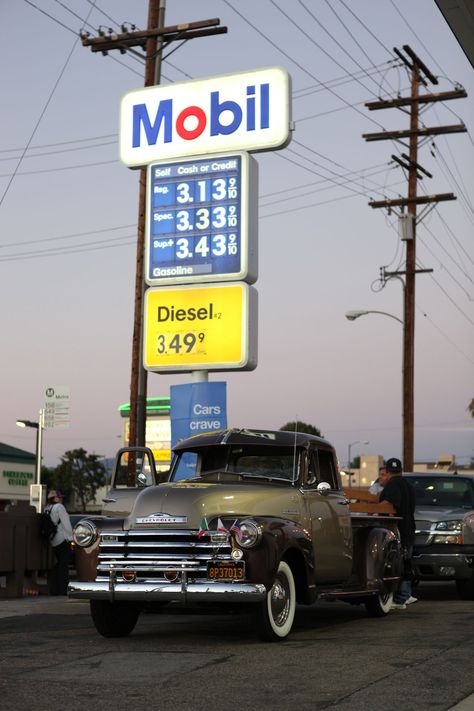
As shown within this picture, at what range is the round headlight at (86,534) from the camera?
1190 cm

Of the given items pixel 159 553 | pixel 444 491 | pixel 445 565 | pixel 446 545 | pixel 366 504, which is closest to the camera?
pixel 159 553

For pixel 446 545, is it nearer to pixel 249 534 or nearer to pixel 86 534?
pixel 249 534

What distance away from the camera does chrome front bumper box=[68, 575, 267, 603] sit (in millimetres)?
10969

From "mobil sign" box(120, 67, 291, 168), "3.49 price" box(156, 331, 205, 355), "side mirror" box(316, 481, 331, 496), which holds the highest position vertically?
"mobil sign" box(120, 67, 291, 168)

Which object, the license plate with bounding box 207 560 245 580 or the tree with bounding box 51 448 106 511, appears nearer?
the license plate with bounding box 207 560 245 580

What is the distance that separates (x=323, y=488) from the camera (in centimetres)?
1273

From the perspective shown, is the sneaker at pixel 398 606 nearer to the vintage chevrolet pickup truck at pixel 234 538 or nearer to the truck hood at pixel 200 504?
the vintage chevrolet pickup truck at pixel 234 538

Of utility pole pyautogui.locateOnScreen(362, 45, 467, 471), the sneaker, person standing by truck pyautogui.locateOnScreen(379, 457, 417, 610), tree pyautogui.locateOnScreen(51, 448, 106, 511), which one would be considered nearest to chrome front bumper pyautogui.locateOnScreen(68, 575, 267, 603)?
the sneaker

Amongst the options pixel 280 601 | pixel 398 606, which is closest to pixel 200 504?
pixel 280 601

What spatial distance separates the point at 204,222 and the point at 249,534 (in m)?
12.5

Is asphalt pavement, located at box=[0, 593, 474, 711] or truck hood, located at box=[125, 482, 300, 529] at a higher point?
truck hood, located at box=[125, 482, 300, 529]

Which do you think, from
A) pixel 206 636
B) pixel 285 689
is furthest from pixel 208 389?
pixel 285 689

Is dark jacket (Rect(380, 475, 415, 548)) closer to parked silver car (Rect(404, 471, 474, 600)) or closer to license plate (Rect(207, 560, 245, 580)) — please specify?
parked silver car (Rect(404, 471, 474, 600))

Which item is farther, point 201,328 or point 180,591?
point 201,328
